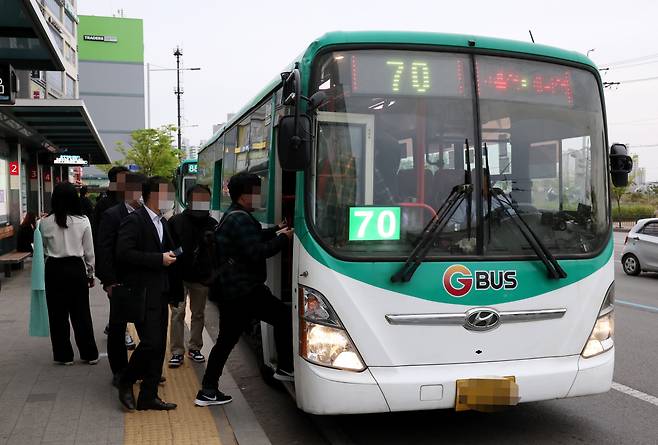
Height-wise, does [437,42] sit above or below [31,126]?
below

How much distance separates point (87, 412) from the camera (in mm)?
5078

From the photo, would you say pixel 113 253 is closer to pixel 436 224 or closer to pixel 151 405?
pixel 151 405

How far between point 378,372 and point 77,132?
1648 cm

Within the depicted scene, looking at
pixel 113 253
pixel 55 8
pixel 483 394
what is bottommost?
pixel 483 394

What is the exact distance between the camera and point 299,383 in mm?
4367

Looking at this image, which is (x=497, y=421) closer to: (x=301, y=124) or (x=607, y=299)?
(x=607, y=299)

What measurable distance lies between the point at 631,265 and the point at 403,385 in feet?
42.8

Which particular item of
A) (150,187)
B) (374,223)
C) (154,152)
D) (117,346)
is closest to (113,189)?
(150,187)

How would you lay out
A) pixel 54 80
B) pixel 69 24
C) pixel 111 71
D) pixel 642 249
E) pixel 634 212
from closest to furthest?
pixel 642 249 < pixel 54 80 < pixel 634 212 < pixel 69 24 < pixel 111 71

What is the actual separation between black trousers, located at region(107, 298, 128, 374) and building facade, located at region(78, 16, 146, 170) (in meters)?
81.7

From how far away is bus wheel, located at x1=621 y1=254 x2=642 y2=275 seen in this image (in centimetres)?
1507

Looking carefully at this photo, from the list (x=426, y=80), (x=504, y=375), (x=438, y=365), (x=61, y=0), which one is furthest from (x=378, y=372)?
(x=61, y=0)

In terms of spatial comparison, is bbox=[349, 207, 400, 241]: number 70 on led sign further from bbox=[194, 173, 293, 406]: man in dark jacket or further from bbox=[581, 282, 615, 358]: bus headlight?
bbox=[581, 282, 615, 358]: bus headlight

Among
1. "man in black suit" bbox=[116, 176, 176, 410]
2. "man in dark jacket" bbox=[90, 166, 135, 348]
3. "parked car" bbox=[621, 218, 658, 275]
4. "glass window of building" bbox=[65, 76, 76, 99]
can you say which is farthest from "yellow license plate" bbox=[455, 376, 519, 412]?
"glass window of building" bbox=[65, 76, 76, 99]
